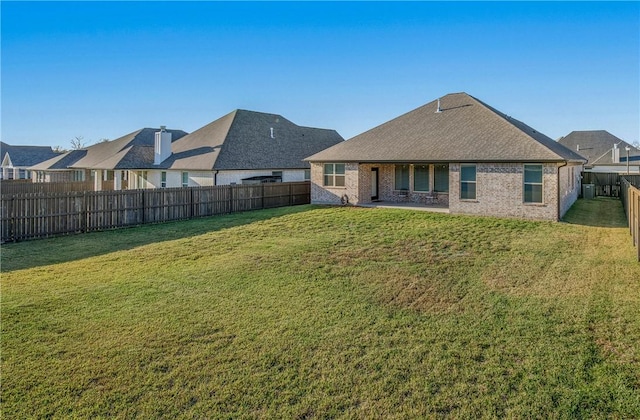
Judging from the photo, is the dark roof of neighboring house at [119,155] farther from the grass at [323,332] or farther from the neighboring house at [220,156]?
the grass at [323,332]

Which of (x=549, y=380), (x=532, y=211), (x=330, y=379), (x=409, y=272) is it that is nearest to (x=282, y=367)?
(x=330, y=379)

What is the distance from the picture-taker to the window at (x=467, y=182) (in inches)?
713

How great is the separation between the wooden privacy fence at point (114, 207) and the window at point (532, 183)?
12687 mm

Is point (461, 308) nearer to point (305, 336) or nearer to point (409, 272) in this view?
point (409, 272)

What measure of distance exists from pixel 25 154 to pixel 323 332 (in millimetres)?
58763

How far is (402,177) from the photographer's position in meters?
22.5

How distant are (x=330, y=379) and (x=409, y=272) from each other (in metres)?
4.94

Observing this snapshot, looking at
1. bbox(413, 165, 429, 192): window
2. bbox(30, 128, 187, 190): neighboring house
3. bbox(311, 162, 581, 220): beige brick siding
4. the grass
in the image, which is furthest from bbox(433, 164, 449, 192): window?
bbox(30, 128, 187, 190): neighboring house

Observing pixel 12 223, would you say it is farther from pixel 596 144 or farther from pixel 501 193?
pixel 596 144

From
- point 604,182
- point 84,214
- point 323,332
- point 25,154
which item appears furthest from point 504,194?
point 25,154

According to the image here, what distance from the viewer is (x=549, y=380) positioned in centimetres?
533

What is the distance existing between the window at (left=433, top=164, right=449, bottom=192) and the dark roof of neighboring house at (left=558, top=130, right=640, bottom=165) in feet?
103

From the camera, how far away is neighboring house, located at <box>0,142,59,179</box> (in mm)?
49969

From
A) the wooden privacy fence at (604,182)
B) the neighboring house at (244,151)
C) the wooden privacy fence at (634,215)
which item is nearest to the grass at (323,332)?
the wooden privacy fence at (634,215)
